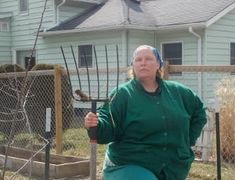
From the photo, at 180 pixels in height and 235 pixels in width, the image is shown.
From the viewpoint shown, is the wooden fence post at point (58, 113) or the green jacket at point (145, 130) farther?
the wooden fence post at point (58, 113)

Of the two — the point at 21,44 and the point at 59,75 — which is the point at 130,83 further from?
the point at 21,44

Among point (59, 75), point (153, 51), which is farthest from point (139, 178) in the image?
point (59, 75)

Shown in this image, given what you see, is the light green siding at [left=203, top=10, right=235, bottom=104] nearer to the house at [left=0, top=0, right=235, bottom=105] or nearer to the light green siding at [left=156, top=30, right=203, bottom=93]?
the house at [left=0, top=0, right=235, bottom=105]

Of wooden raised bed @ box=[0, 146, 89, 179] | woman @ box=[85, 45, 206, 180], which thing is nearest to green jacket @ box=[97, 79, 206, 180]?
woman @ box=[85, 45, 206, 180]

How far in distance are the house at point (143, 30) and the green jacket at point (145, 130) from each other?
942cm

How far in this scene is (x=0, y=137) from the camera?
10.1 metres

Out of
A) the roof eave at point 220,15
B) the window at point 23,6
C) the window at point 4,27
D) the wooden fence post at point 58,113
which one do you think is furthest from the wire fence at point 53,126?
the window at point 4,27

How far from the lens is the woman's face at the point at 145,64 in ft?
11.0

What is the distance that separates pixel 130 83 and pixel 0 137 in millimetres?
7216

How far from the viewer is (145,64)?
3352mm

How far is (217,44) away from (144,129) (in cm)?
1141

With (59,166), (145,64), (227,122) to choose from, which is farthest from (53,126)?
(145,64)

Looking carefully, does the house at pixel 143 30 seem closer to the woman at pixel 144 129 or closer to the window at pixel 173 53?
the window at pixel 173 53

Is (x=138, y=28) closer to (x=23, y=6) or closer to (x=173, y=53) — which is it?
(x=173, y=53)
